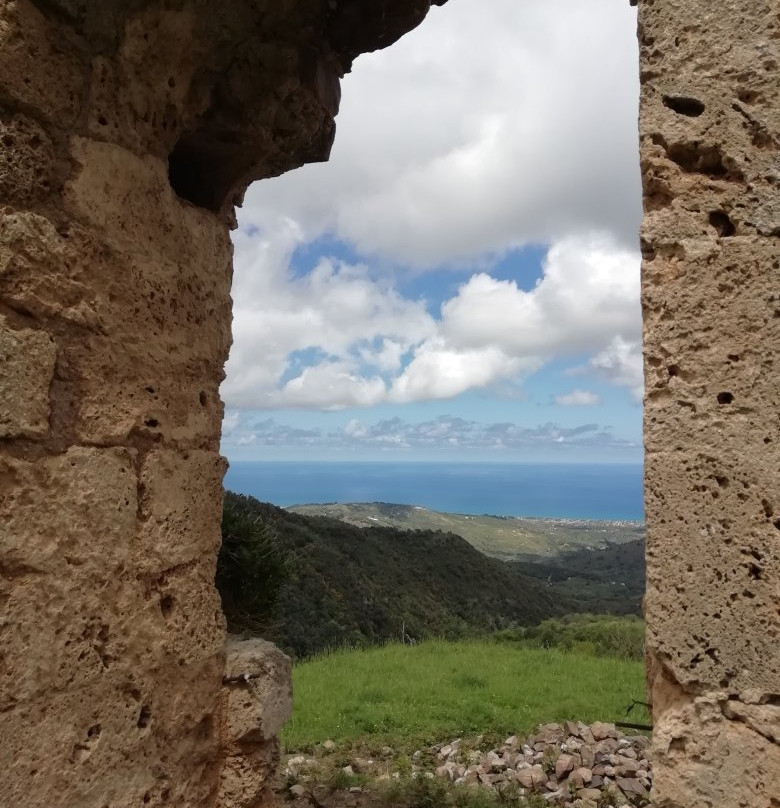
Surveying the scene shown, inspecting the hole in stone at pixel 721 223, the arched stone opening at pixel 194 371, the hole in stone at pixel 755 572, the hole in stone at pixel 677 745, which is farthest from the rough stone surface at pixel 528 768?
the hole in stone at pixel 721 223

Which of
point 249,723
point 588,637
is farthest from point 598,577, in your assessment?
point 249,723

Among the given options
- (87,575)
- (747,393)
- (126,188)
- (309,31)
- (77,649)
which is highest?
(309,31)

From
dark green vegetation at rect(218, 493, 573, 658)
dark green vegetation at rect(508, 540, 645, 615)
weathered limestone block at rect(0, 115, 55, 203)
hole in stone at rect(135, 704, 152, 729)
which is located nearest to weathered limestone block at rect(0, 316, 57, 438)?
weathered limestone block at rect(0, 115, 55, 203)

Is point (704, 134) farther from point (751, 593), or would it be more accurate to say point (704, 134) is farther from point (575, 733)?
point (575, 733)

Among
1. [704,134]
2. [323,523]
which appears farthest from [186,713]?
[323,523]

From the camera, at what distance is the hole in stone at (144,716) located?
96.2 inches

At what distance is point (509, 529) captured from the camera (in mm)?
37312

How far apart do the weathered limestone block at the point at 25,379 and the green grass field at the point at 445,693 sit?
16.5 feet

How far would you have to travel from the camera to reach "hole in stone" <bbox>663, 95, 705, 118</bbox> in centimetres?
196

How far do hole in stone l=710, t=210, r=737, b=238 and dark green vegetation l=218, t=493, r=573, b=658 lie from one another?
810cm

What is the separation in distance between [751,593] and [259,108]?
7.54 ft

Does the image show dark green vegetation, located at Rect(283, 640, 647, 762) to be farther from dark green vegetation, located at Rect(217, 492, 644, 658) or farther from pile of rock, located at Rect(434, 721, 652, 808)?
dark green vegetation, located at Rect(217, 492, 644, 658)

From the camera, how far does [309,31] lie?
279 centimetres

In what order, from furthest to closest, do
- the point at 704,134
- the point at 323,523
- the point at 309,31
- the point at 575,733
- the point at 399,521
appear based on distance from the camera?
the point at 399,521, the point at 323,523, the point at 575,733, the point at 309,31, the point at 704,134
